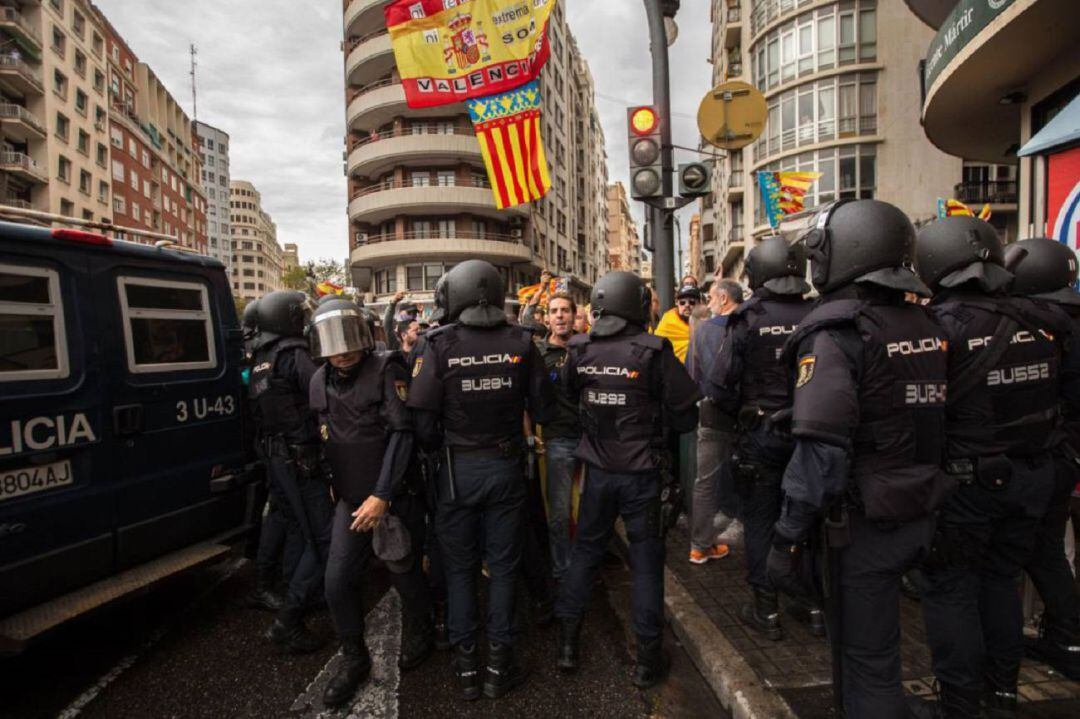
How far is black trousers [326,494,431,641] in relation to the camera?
3.04m

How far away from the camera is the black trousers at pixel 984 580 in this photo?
7.80ft

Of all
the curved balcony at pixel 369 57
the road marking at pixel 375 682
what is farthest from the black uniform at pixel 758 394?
the curved balcony at pixel 369 57

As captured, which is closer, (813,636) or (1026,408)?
(1026,408)

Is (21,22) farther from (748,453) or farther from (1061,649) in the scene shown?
(1061,649)

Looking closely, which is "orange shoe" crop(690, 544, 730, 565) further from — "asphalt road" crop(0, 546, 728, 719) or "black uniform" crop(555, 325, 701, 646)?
"black uniform" crop(555, 325, 701, 646)

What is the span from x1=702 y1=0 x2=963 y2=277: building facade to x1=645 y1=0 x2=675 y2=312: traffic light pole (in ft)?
61.9

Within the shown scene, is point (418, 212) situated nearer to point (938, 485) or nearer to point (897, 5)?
point (897, 5)

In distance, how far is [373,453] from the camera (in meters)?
3.11

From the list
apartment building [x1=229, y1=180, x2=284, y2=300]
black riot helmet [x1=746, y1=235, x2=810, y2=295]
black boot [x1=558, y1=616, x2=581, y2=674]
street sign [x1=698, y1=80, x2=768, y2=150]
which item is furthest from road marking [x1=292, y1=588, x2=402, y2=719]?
apartment building [x1=229, y1=180, x2=284, y2=300]

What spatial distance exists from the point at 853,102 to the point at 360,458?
94.5 ft

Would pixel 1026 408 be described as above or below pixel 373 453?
above

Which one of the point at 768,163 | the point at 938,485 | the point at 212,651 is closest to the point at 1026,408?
the point at 938,485

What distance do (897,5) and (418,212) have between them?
24.9 m

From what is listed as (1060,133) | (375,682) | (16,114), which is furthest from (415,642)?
(16,114)
